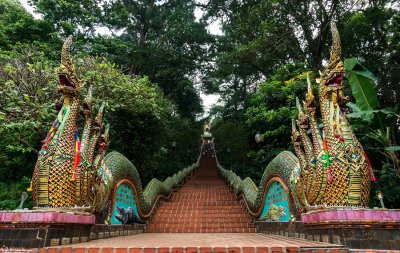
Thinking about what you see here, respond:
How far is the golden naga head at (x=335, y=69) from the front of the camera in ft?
15.6

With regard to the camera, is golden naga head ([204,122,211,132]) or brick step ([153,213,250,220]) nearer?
brick step ([153,213,250,220])

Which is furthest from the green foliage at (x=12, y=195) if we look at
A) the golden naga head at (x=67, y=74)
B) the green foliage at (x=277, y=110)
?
the green foliage at (x=277, y=110)

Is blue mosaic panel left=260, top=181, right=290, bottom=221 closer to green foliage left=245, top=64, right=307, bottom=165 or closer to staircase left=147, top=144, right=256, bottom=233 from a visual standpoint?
staircase left=147, top=144, right=256, bottom=233

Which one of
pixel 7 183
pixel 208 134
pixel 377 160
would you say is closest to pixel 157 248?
pixel 377 160

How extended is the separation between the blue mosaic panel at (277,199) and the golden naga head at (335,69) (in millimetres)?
2647

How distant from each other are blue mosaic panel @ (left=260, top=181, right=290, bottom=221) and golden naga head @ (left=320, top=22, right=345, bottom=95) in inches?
104

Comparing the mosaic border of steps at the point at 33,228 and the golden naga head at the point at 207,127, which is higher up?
the golden naga head at the point at 207,127

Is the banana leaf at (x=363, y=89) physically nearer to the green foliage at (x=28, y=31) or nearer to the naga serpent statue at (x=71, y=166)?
the naga serpent statue at (x=71, y=166)

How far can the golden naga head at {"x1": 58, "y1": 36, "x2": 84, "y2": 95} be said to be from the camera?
4.95 meters

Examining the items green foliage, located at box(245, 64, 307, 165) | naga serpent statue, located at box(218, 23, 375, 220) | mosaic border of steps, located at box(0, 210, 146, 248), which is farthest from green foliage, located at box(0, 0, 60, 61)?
naga serpent statue, located at box(218, 23, 375, 220)

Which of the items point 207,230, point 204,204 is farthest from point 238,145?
point 207,230

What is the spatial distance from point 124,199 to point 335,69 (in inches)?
226

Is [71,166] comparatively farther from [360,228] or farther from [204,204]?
[204,204]

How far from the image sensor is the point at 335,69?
477 cm
